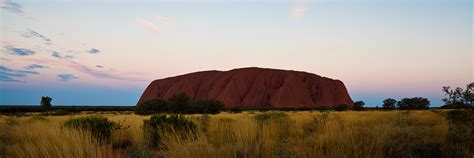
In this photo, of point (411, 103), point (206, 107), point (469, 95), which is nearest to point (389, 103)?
point (411, 103)

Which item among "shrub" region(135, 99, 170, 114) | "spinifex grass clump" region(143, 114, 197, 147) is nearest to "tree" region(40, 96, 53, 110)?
"shrub" region(135, 99, 170, 114)

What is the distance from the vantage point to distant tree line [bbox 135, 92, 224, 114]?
1666 inches

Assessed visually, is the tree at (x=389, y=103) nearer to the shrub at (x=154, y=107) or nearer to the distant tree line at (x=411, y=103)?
the distant tree line at (x=411, y=103)

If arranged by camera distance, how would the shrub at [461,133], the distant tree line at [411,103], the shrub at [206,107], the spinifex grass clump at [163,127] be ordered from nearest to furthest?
the shrub at [461,133] < the spinifex grass clump at [163,127] < the shrub at [206,107] < the distant tree line at [411,103]

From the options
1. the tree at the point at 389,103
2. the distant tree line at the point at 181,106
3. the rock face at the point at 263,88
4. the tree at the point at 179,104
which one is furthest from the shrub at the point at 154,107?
the tree at the point at 389,103

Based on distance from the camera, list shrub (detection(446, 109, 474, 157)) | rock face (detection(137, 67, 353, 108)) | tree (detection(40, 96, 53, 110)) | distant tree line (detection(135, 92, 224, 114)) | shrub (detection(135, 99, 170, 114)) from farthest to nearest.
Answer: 1. rock face (detection(137, 67, 353, 108))
2. tree (detection(40, 96, 53, 110))
3. shrub (detection(135, 99, 170, 114))
4. distant tree line (detection(135, 92, 224, 114))
5. shrub (detection(446, 109, 474, 157))

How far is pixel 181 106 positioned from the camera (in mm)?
44094

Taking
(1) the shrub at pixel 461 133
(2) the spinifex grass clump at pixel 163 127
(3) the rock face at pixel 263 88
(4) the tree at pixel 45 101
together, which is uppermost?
(3) the rock face at pixel 263 88

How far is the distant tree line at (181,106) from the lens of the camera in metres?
42.3

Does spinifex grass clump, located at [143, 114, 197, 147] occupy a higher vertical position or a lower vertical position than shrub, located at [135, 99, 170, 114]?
higher

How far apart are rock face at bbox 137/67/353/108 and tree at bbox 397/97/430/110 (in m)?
25.1

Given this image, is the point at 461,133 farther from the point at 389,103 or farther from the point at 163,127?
the point at 389,103

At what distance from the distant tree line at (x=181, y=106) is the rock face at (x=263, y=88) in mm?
46200

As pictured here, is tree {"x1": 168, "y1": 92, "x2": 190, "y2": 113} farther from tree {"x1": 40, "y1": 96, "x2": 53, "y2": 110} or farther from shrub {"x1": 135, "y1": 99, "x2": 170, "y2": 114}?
tree {"x1": 40, "y1": 96, "x2": 53, "y2": 110}
